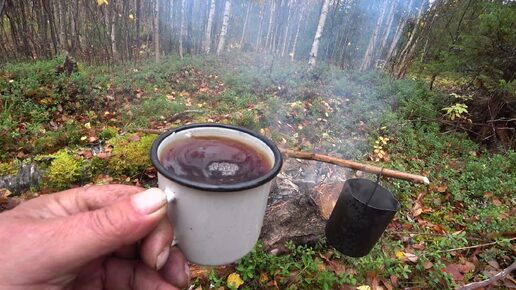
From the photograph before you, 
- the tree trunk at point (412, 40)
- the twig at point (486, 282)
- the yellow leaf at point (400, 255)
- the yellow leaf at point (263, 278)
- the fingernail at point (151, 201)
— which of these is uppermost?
the tree trunk at point (412, 40)

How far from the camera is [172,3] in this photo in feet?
51.1

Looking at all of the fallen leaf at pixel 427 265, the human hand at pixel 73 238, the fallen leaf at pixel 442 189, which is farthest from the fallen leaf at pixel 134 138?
the fallen leaf at pixel 442 189

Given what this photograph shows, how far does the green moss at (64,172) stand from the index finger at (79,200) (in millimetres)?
2233

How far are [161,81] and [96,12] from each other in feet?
16.5

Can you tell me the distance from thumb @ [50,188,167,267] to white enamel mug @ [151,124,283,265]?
0.06 metres

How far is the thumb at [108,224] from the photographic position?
102 centimetres

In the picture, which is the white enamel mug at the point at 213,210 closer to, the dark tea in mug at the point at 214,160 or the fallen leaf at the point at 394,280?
the dark tea in mug at the point at 214,160

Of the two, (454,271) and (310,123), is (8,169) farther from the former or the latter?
(310,123)

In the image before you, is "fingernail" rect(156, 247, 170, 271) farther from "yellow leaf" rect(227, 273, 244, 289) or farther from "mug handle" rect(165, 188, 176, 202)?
"yellow leaf" rect(227, 273, 244, 289)

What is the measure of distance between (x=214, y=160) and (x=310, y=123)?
17.1ft

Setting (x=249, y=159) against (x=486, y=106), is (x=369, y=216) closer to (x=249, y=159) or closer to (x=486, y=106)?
(x=249, y=159)

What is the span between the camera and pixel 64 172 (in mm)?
3217

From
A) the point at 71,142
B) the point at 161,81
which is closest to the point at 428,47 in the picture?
the point at 161,81

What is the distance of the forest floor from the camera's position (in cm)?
271
